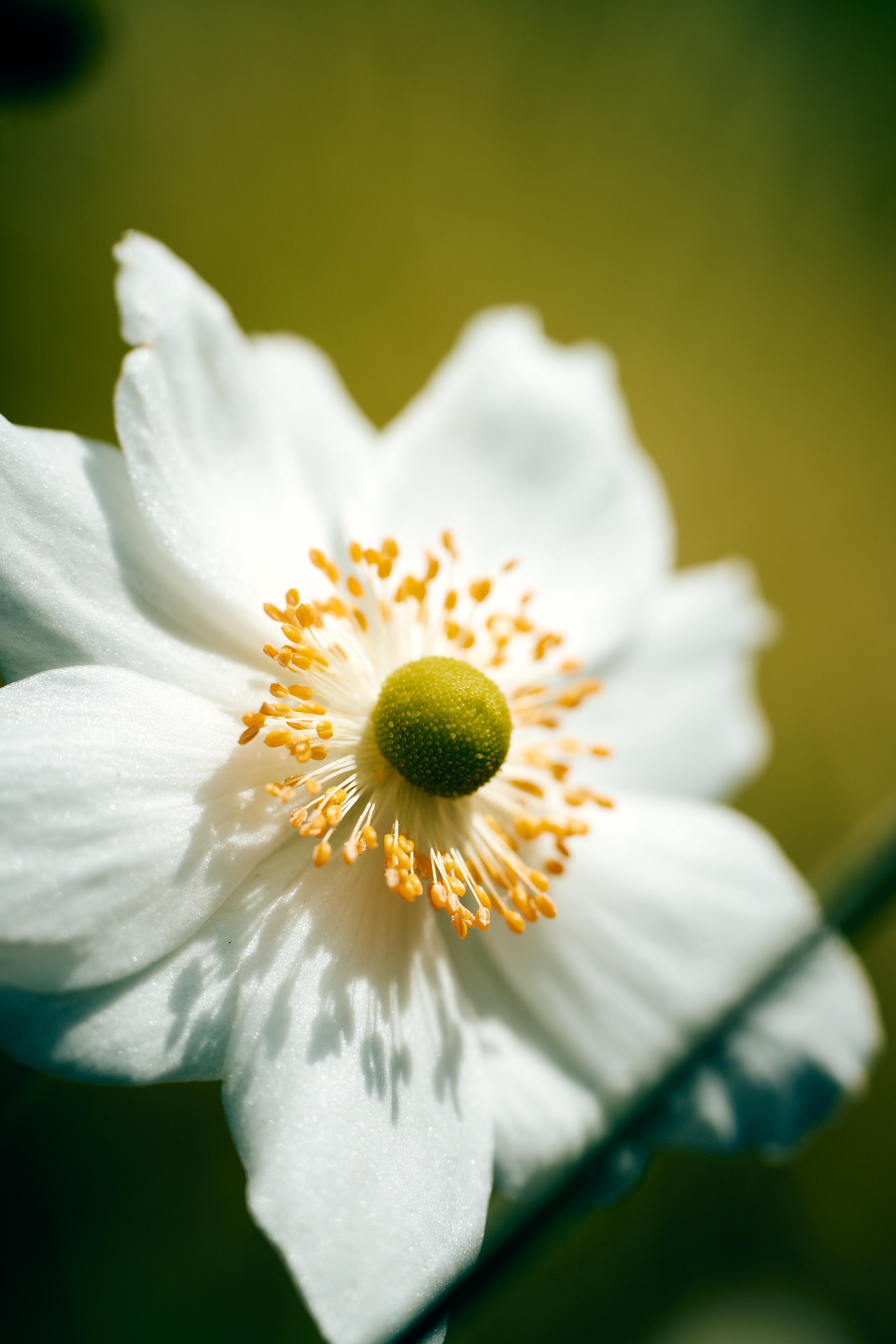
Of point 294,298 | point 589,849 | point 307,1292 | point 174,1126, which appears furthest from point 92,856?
point 294,298

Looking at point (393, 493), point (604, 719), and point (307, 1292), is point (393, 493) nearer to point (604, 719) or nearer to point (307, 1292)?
point (604, 719)

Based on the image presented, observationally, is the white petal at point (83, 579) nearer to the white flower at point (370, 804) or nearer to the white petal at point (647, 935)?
the white flower at point (370, 804)

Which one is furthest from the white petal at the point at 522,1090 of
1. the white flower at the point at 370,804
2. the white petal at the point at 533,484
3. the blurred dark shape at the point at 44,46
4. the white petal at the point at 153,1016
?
the blurred dark shape at the point at 44,46

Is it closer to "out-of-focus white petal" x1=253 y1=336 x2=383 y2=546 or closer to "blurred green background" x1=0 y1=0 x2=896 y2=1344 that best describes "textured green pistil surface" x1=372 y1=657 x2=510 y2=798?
"out-of-focus white petal" x1=253 y1=336 x2=383 y2=546

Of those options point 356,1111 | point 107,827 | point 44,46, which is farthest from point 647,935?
point 44,46

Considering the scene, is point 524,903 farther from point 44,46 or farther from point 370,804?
point 44,46

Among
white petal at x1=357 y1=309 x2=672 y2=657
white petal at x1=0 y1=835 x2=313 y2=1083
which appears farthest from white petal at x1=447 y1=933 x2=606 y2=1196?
white petal at x1=357 y1=309 x2=672 y2=657
